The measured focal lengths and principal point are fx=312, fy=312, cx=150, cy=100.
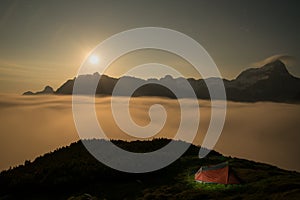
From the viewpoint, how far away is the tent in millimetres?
52525

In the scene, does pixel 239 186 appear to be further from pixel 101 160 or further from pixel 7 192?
pixel 7 192

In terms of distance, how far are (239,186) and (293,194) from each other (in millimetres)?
10664

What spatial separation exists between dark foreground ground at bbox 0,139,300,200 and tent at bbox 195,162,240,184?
3.25 feet

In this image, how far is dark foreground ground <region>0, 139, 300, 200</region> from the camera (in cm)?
4816

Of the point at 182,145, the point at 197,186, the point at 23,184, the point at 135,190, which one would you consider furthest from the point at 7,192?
the point at 182,145

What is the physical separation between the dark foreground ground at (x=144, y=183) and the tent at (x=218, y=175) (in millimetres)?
989

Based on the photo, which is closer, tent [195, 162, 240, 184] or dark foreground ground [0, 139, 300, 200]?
dark foreground ground [0, 139, 300, 200]

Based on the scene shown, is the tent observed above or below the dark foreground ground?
above

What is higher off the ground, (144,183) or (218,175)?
(218,175)

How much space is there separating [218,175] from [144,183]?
57.3 ft

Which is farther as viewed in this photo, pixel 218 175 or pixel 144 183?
pixel 144 183

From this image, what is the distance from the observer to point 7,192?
2613 inches

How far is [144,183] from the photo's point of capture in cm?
6469

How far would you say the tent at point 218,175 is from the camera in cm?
5253
